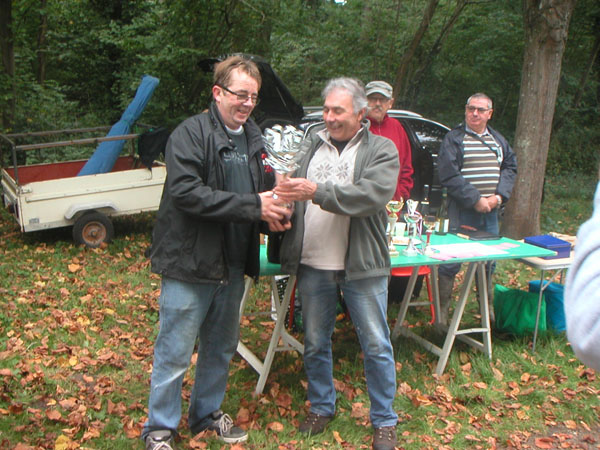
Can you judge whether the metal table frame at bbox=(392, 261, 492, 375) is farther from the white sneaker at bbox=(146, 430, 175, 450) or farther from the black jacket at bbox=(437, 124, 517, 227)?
the white sneaker at bbox=(146, 430, 175, 450)

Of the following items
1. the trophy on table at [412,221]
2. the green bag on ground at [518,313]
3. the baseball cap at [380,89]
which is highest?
the baseball cap at [380,89]

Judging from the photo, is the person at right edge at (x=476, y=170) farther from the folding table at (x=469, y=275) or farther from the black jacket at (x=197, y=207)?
the black jacket at (x=197, y=207)

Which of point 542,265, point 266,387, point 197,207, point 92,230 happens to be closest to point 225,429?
point 266,387

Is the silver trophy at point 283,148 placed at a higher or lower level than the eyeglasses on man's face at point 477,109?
lower

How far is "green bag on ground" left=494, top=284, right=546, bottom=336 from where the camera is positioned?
4.99 m

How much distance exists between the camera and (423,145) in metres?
7.61

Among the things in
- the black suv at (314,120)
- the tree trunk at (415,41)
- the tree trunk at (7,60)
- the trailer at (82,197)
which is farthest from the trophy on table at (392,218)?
the tree trunk at (7,60)

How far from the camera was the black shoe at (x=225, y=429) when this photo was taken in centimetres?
339

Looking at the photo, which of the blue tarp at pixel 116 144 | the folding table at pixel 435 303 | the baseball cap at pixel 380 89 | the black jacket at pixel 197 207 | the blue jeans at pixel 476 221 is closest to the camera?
the black jacket at pixel 197 207

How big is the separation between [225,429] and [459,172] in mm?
3057

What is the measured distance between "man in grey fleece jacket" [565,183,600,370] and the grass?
2845 mm

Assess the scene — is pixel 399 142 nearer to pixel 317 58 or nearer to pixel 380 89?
Result: pixel 380 89

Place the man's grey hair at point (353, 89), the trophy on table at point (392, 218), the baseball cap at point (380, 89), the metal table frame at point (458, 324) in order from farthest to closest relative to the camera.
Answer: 1. the baseball cap at point (380, 89)
2. the metal table frame at point (458, 324)
3. the trophy on table at point (392, 218)
4. the man's grey hair at point (353, 89)

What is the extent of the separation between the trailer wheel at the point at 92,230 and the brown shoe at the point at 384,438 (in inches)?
211
